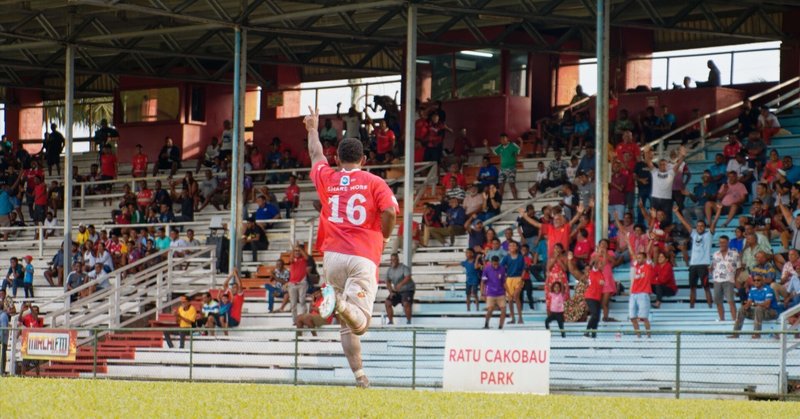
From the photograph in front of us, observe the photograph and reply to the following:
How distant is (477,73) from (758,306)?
1571 cm

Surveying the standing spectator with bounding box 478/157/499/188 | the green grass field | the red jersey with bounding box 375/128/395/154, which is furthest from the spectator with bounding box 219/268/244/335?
the green grass field

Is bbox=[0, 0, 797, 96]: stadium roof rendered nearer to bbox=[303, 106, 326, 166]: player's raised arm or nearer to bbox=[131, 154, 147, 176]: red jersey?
bbox=[131, 154, 147, 176]: red jersey

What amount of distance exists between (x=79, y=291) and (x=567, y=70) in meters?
13.2

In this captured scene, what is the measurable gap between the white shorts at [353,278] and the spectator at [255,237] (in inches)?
707

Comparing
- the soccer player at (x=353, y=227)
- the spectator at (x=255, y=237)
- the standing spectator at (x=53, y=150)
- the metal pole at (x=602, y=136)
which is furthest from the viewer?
the standing spectator at (x=53, y=150)

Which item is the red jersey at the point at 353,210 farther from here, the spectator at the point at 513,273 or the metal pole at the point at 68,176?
the metal pole at the point at 68,176

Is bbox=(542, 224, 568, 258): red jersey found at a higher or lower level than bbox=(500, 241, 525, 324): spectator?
higher

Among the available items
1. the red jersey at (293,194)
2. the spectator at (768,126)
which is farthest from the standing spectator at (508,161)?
the red jersey at (293,194)

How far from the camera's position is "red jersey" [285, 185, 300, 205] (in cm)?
3094

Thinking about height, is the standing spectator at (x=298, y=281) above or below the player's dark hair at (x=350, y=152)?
below

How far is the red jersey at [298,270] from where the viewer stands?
25.0 meters

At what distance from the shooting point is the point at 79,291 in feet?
93.5

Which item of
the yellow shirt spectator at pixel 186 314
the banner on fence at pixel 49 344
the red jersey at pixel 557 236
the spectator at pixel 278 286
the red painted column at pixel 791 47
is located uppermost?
the red painted column at pixel 791 47

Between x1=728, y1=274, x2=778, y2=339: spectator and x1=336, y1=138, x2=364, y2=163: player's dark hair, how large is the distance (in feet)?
32.4
